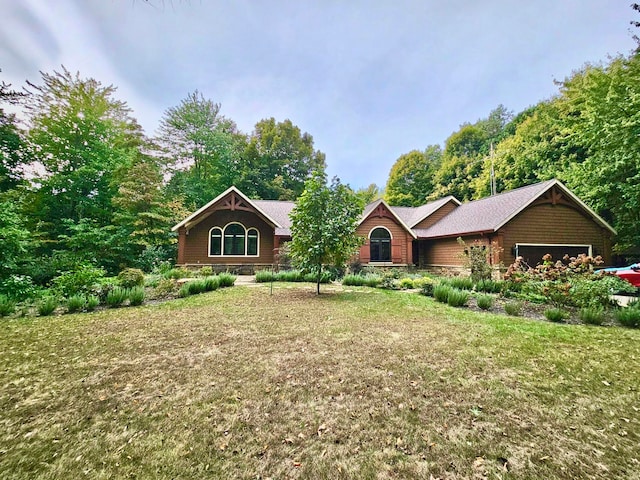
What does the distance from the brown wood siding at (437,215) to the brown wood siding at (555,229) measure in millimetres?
6088

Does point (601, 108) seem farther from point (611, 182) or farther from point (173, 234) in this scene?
point (173, 234)

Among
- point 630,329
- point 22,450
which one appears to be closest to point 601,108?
point 630,329

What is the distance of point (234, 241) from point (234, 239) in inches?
5.0

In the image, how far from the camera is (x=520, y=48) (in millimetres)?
14133

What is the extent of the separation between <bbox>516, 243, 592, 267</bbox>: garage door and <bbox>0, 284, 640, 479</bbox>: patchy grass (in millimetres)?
10214

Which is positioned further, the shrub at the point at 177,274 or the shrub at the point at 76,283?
the shrub at the point at 177,274

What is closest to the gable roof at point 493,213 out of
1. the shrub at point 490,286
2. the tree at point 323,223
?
the shrub at point 490,286

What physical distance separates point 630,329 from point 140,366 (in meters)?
9.64

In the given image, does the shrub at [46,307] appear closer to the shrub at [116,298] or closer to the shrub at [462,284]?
the shrub at [116,298]

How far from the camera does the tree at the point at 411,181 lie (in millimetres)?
35844

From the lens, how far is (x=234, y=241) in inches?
677

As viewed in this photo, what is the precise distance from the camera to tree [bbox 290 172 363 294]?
951 centimetres

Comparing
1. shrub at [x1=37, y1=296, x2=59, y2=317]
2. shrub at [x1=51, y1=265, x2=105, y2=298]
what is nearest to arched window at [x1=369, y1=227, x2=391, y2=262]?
shrub at [x1=51, y1=265, x2=105, y2=298]

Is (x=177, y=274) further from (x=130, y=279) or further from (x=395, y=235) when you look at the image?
(x=395, y=235)
